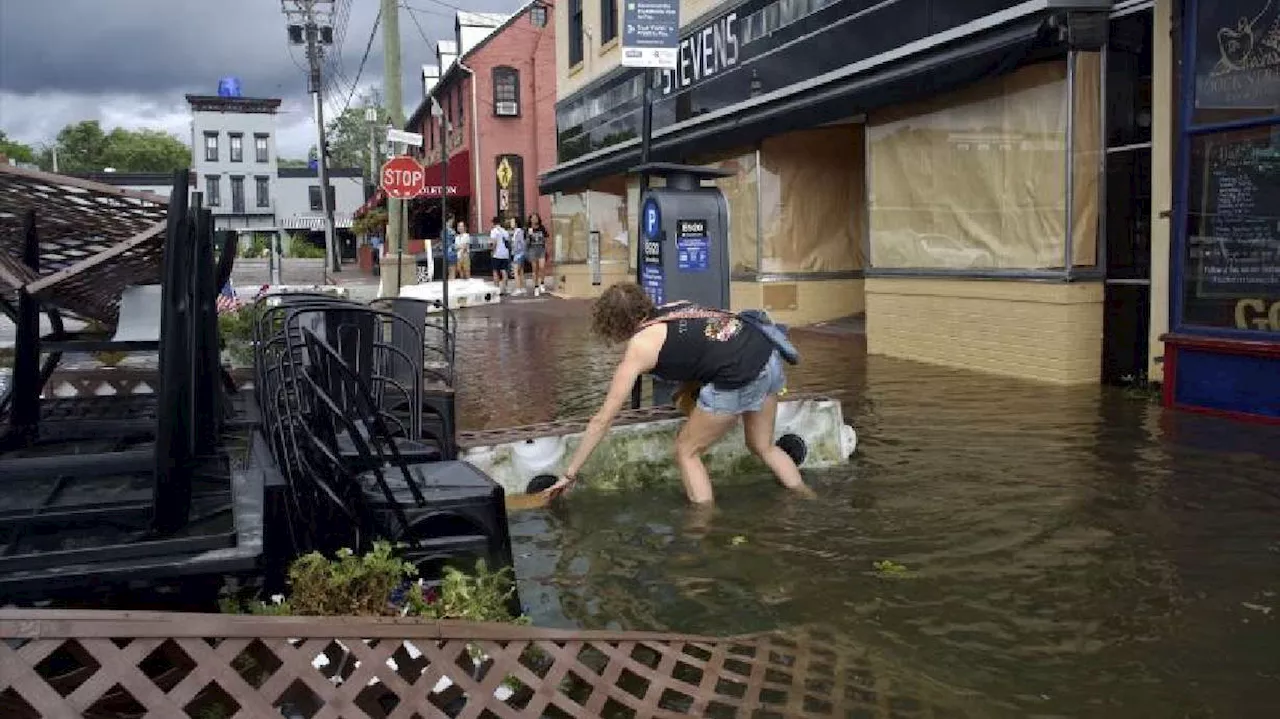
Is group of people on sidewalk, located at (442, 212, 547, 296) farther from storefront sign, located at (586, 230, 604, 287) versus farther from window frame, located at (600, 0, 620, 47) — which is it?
window frame, located at (600, 0, 620, 47)

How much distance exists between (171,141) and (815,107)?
106m

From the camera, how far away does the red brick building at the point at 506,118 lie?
35.4 meters

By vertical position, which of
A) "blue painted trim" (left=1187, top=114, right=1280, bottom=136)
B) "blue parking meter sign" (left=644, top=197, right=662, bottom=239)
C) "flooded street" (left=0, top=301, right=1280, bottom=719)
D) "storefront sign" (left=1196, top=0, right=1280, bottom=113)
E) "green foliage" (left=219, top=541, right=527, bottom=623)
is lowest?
"flooded street" (left=0, top=301, right=1280, bottom=719)

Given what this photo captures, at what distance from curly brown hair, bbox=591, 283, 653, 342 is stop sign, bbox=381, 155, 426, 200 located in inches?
475

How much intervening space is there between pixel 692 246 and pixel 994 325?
3.25 meters

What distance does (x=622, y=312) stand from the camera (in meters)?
5.38

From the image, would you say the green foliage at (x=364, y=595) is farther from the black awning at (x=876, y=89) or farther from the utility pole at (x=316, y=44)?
the utility pole at (x=316, y=44)

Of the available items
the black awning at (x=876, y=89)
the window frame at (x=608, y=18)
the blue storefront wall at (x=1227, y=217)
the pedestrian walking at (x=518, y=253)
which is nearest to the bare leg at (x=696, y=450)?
the blue storefront wall at (x=1227, y=217)

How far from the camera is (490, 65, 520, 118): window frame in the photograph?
1403 inches

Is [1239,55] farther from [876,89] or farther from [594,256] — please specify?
Result: [594,256]

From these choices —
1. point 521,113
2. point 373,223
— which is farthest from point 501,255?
point 373,223

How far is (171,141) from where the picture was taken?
342ft

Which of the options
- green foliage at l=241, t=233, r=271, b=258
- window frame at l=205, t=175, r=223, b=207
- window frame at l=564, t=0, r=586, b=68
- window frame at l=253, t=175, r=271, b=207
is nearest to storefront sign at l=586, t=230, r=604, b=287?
window frame at l=564, t=0, r=586, b=68

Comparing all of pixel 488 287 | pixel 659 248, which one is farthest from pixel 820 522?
pixel 488 287
